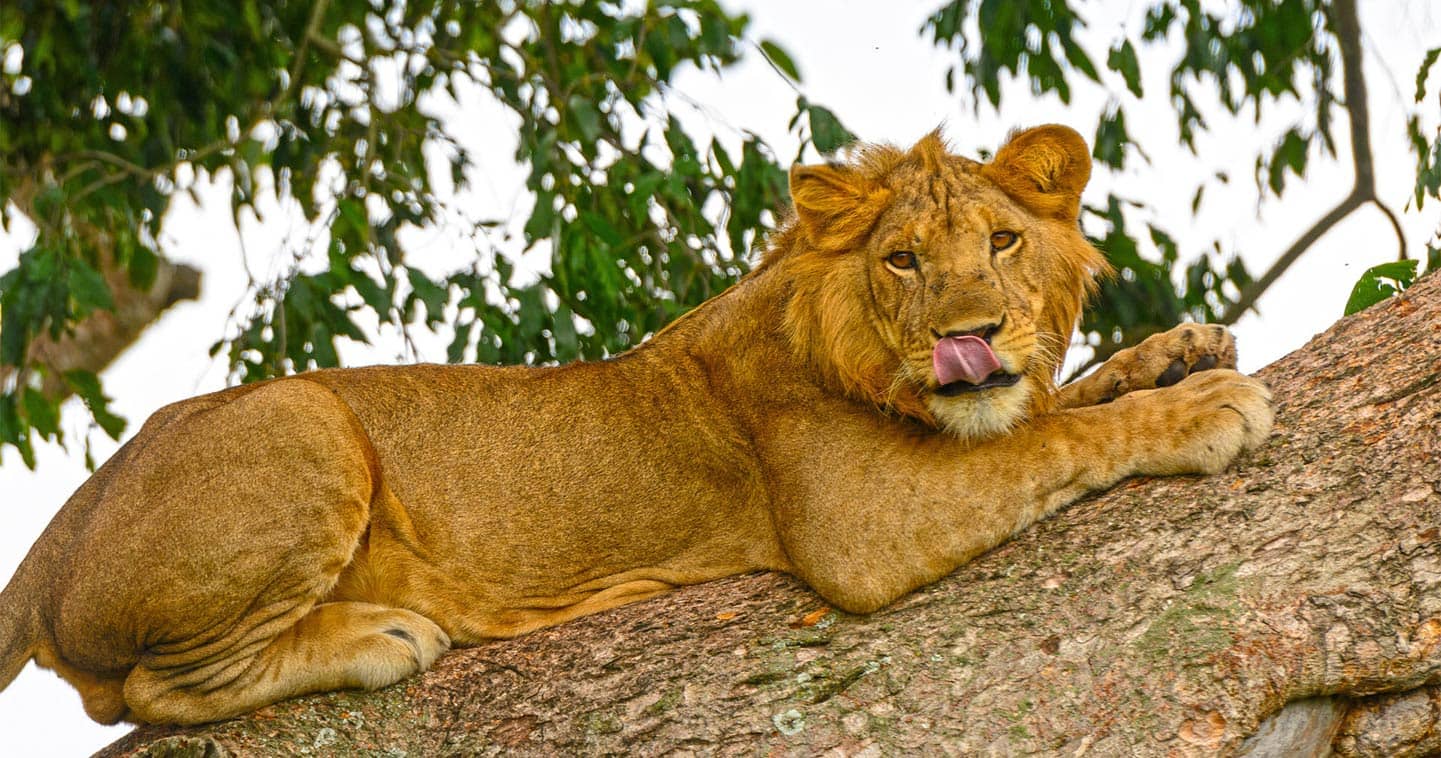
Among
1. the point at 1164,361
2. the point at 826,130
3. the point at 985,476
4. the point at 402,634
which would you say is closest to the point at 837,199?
the point at 985,476

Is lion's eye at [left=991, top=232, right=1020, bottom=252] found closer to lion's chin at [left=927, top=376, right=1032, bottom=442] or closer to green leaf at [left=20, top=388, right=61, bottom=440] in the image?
lion's chin at [left=927, top=376, right=1032, bottom=442]

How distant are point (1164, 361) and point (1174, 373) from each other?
5 centimetres

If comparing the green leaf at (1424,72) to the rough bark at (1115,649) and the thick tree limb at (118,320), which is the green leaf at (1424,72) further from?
the thick tree limb at (118,320)

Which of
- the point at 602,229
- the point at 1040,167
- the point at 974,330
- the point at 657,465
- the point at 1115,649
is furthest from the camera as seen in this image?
the point at 602,229

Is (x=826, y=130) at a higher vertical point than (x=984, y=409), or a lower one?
higher

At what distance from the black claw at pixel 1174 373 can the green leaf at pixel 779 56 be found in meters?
2.44

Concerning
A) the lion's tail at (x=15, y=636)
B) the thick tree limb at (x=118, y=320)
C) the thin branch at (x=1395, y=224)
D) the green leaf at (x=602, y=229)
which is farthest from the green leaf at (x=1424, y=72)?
the thick tree limb at (x=118, y=320)

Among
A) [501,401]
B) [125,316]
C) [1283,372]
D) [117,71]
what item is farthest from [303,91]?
[1283,372]

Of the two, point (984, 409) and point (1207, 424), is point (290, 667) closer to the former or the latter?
point (984, 409)

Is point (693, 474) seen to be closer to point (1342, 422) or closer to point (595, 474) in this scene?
point (595, 474)

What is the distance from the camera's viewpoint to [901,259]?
4.20 m

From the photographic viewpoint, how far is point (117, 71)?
8.02 metres

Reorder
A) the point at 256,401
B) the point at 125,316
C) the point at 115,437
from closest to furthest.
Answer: the point at 256,401 < the point at 115,437 < the point at 125,316

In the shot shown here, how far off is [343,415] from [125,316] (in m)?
6.67
